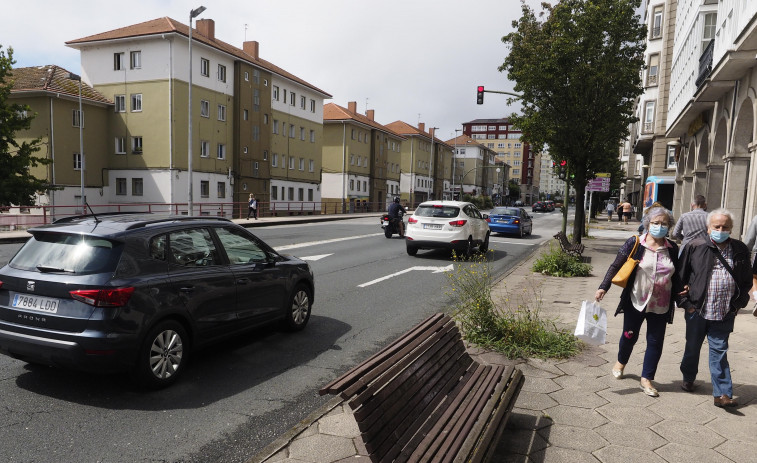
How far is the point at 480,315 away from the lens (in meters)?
6.11

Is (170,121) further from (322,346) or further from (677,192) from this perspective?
(322,346)

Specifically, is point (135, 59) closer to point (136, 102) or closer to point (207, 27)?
point (136, 102)

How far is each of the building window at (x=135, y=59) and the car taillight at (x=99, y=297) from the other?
40.2 m

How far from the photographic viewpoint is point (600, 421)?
4.05 m

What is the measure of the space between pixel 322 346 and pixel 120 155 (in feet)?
131

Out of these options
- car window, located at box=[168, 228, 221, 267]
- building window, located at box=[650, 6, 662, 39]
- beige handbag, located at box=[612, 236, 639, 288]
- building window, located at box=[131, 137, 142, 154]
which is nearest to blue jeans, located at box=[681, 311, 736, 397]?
beige handbag, located at box=[612, 236, 639, 288]

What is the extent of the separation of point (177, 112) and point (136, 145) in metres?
4.50

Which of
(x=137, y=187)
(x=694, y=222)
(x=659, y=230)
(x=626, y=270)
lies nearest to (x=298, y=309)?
(x=626, y=270)

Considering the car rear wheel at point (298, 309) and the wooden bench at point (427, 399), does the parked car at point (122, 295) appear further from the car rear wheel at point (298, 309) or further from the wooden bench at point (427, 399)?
the wooden bench at point (427, 399)

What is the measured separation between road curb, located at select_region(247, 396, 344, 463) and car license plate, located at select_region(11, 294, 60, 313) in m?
2.16

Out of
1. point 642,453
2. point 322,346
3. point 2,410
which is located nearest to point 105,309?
point 2,410

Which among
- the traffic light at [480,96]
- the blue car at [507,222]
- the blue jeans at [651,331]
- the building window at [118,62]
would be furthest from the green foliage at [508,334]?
the building window at [118,62]

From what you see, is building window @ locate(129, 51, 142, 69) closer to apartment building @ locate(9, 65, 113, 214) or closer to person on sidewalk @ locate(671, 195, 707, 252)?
apartment building @ locate(9, 65, 113, 214)

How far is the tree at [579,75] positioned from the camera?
1589 cm
